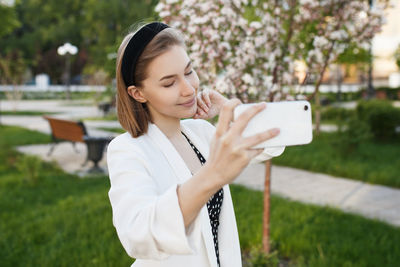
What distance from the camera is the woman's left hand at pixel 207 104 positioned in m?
1.66

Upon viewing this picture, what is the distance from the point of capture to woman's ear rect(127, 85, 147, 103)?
57.1 inches

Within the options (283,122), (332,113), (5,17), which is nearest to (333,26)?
(283,122)

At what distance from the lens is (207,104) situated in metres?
1.67

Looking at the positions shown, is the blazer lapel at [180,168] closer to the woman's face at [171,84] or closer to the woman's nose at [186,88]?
the woman's face at [171,84]

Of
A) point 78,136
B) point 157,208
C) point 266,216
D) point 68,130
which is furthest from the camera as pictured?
point 68,130

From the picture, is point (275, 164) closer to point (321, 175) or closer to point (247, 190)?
point (321, 175)

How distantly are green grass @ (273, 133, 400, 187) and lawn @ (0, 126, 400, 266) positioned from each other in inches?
79.4

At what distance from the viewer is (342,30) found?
3371 mm

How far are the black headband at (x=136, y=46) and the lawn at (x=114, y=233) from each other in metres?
2.66

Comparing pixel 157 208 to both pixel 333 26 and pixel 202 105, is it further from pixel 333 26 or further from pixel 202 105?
pixel 333 26

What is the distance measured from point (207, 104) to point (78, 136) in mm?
7195

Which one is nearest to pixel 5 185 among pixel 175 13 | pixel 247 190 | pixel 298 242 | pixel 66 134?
pixel 66 134

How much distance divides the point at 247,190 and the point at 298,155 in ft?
8.91

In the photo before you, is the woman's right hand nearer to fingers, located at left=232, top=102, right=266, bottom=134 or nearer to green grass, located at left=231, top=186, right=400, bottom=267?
fingers, located at left=232, top=102, right=266, bottom=134
